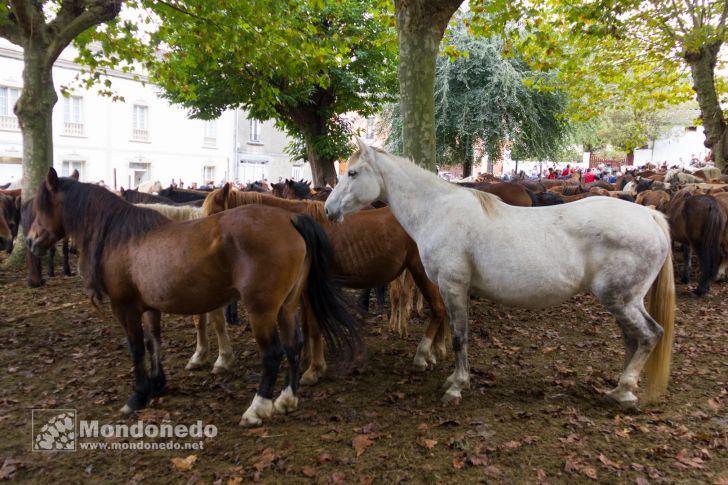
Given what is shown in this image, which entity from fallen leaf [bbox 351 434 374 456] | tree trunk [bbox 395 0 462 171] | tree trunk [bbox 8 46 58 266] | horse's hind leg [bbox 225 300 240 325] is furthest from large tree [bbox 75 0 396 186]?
fallen leaf [bbox 351 434 374 456]

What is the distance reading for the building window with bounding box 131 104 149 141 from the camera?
31500mm

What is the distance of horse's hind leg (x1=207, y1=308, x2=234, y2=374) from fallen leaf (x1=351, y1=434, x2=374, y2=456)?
196cm

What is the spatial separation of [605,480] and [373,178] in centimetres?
288

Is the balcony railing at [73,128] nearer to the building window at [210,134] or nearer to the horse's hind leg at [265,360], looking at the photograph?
the building window at [210,134]

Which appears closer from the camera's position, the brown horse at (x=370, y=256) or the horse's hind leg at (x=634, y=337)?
the horse's hind leg at (x=634, y=337)

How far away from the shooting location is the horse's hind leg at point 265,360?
12.5ft

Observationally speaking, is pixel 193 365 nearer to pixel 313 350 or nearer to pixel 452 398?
pixel 313 350

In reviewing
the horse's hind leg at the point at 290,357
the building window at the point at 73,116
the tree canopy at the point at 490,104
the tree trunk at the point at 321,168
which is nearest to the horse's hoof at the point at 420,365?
the horse's hind leg at the point at 290,357

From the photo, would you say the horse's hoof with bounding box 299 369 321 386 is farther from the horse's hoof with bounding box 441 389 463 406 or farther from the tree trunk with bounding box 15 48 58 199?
the tree trunk with bounding box 15 48 58 199

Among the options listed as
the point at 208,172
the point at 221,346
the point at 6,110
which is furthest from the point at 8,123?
the point at 221,346

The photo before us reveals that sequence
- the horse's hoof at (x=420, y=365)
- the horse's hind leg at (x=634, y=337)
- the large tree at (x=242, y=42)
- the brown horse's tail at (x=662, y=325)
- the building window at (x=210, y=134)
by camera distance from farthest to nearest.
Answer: the building window at (x=210, y=134) → the large tree at (x=242, y=42) → the horse's hoof at (x=420, y=365) → the brown horse's tail at (x=662, y=325) → the horse's hind leg at (x=634, y=337)

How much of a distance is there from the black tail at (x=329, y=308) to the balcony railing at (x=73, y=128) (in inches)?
1205

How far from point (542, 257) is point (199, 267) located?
2.74 meters

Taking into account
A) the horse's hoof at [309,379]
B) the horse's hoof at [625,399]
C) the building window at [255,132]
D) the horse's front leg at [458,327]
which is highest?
the building window at [255,132]
